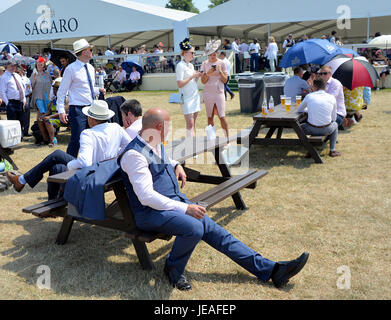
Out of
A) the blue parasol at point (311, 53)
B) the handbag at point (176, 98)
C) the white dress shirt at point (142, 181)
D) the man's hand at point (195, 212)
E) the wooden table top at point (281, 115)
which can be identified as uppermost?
the blue parasol at point (311, 53)

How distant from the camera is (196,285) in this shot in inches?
123

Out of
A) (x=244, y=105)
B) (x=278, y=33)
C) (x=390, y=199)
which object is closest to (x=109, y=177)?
(x=390, y=199)

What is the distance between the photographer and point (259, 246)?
12.3 feet

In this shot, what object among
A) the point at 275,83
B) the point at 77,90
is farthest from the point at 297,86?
the point at 77,90

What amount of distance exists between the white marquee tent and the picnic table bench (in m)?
18.0

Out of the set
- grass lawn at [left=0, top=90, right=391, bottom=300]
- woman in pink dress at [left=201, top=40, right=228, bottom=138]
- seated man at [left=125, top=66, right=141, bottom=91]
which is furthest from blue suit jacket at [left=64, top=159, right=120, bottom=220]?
seated man at [left=125, top=66, right=141, bottom=91]

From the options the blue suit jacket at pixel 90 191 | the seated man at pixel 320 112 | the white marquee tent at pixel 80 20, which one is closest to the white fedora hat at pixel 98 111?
the blue suit jacket at pixel 90 191

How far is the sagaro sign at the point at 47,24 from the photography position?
83.9 feet

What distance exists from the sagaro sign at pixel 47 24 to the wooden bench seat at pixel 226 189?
2385cm

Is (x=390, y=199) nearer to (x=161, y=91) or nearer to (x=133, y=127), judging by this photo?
(x=133, y=127)

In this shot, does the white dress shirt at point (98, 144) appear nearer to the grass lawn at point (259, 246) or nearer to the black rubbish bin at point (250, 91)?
the grass lawn at point (259, 246)

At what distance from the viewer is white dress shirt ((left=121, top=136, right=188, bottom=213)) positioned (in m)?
2.92

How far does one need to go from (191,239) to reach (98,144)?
5.14 feet

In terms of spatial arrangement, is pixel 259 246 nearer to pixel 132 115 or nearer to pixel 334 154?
pixel 132 115
